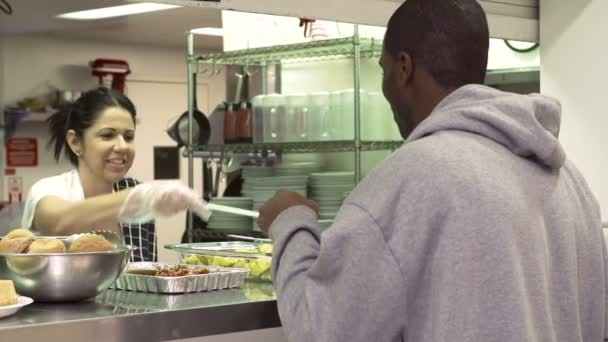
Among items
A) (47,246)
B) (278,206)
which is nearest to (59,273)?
(47,246)

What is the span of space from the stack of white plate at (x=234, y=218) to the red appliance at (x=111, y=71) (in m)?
4.61

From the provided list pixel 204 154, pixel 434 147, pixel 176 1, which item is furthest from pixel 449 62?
pixel 204 154

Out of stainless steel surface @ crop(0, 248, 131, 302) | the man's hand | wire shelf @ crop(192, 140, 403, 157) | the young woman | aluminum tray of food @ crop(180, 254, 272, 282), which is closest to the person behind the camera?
the man's hand

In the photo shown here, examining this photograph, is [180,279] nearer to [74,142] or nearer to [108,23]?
[74,142]

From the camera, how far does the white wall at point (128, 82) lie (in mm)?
8297

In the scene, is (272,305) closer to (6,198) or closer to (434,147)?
(434,147)

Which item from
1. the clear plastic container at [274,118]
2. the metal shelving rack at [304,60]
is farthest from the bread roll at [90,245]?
the clear plastic container at [274,118]

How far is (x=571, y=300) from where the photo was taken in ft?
5.22

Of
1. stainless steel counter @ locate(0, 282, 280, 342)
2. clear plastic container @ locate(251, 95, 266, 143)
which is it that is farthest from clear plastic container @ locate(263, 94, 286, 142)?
stainless steel counter @ locate(0, 282, 280, 342)

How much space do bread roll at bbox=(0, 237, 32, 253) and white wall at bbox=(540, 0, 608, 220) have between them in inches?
65.4

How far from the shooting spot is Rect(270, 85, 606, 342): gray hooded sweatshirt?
56.2 inches

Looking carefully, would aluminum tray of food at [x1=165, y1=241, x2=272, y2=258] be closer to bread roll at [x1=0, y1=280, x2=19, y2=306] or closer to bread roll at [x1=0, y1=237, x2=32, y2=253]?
bread roll at [x1=0, y1=237, x2=32, y2=253]

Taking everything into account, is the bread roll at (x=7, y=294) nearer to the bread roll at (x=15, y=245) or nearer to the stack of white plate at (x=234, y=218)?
the bread roll at (x=15, y=245)

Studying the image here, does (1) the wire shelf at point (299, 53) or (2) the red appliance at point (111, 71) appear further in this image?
(2) the red appliance at point (111, 71)
